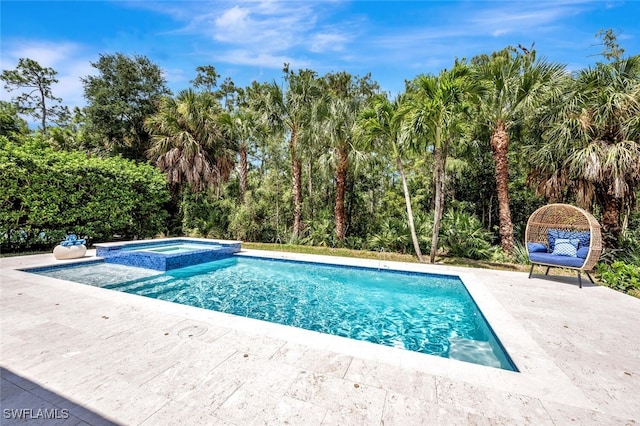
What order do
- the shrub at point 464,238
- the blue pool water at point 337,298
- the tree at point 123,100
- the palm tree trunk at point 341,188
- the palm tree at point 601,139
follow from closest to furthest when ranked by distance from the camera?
the blue pool water at point 337,298
the palm tree at point 601,139
the shrub at point 464,238
the palm tree trunk at point 341,188
the tree at point 123,100

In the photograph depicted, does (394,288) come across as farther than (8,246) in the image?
No

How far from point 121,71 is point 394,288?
17.8 m

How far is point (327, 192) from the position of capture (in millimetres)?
12883

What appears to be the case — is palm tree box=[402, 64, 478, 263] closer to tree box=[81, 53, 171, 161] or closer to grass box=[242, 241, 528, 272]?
grass box=[242, 241, 528, 272]

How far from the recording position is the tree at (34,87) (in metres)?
18.4

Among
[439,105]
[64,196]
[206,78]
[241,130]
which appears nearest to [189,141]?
[241,130]

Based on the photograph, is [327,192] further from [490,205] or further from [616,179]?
[616,179]

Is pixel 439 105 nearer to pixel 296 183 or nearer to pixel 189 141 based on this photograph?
pixel 296 183

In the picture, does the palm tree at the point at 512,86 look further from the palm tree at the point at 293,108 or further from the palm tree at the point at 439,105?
the palm tree at the point at 293,108

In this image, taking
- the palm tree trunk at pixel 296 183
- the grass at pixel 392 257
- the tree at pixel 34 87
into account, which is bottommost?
the grass at pixel 392 257

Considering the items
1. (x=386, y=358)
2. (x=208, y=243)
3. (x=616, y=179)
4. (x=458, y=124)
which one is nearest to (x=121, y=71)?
(x=208, y=243)

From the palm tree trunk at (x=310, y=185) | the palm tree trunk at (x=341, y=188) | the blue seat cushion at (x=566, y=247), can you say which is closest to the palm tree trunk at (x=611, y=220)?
the blue seat cushion at (x=566, y=247)

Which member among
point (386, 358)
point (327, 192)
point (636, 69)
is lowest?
point (386, 358)

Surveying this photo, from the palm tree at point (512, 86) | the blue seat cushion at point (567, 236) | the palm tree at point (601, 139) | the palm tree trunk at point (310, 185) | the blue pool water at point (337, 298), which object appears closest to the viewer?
the blue pool water at point (337, 298)
